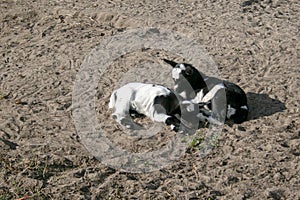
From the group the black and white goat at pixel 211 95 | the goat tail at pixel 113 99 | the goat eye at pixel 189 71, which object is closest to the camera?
the black and white goat at pixel 211 95

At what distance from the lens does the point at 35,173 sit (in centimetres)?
546

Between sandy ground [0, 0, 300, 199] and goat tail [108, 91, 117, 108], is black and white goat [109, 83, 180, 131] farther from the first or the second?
sandy ground [0, 0, 300, 199]

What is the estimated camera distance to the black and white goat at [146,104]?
19.8 ft

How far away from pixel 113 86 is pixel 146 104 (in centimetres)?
91

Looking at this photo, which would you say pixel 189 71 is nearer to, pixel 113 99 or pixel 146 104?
pixel 146 104

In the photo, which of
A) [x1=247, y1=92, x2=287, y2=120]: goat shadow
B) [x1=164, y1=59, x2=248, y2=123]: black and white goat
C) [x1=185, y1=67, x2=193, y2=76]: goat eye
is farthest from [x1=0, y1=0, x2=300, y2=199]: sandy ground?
[x1=185, y1=67, x2=193, y2=76]: goat eye

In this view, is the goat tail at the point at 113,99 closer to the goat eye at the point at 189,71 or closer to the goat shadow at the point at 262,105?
the goat eye at the point at 189,71

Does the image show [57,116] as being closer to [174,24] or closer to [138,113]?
[138,113]

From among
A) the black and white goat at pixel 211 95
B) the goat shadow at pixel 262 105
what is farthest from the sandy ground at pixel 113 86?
the black and white goat at pixel 211 95

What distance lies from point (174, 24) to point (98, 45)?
3.75 ft

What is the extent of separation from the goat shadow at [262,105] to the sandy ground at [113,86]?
0.01 meters

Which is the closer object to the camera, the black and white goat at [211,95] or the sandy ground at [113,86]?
the sandy ground at [113,86]

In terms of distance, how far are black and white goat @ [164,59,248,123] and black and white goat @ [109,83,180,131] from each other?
0.69 ft

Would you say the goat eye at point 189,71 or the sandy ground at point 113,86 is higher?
the goat eye at point 189,71
